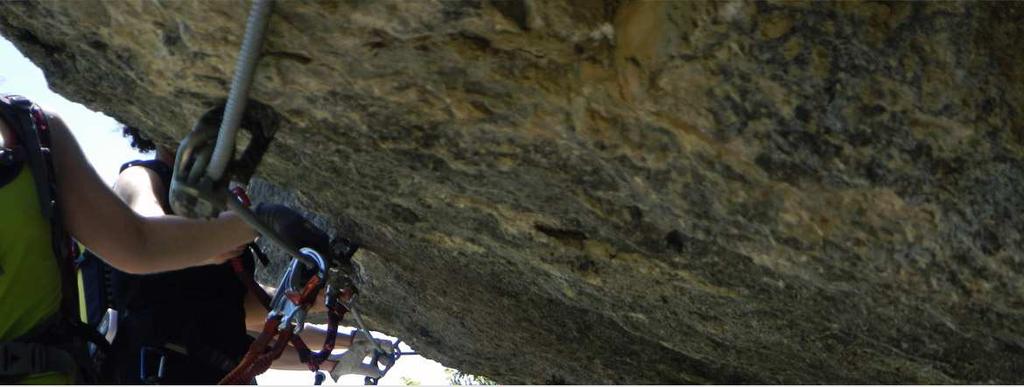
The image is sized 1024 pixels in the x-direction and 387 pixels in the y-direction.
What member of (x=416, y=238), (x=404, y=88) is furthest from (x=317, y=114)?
(x=416, y=238)

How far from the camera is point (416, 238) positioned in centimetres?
390

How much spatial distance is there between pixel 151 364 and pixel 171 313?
0.22m

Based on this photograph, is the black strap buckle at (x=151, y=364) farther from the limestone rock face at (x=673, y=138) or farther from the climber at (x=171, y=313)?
the limestone rock face at (x=673, y=138)

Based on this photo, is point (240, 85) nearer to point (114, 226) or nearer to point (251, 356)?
point (114, 226)

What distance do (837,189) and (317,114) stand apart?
4.38 ft

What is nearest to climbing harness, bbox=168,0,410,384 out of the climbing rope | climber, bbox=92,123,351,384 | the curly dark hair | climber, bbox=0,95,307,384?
the climbing rope

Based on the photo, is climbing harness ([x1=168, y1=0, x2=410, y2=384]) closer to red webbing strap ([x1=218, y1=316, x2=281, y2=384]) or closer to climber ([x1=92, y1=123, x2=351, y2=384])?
red webbing strap ([x1=218, y1=316, x2=281, y2=384])

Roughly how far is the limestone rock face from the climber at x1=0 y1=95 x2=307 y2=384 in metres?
0.30

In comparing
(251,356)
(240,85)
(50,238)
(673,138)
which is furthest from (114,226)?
(673,138)

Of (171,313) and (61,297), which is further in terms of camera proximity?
(171,313)

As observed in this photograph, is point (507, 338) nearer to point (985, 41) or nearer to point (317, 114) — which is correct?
point (317, 114)

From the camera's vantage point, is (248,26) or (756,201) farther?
(756,201)

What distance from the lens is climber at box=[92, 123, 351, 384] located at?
3824mm

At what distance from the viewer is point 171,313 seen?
159 inches
